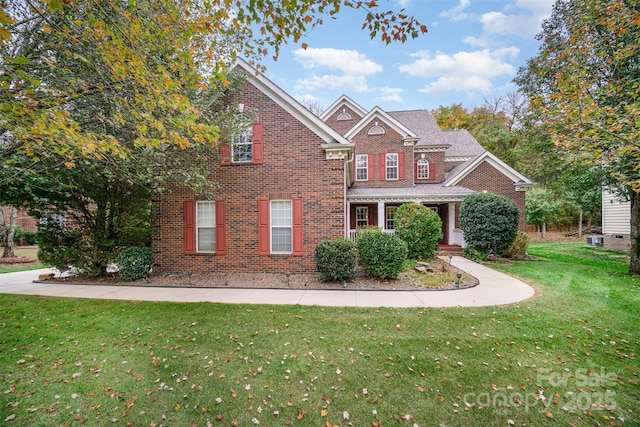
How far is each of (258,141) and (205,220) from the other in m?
3.30

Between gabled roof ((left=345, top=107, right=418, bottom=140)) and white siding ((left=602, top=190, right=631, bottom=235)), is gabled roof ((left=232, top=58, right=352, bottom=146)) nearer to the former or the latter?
gabled roof ((left=345, top=107, right=418, bottom=140))

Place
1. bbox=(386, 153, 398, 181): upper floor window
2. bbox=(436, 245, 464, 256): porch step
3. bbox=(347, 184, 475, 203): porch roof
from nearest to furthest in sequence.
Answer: bbox=(436, 245, 464, 256): porch step < bbox=(347, 184, 475, 203): porch roof < bbox=(386, 153, 398, 181): upper floor window

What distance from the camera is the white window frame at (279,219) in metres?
8.60

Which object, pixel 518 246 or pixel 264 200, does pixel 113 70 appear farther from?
pixel 518 246

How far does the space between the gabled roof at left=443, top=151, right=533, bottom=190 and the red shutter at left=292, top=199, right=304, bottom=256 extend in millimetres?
10772

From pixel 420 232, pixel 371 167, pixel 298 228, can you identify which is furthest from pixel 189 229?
pixel 371 167

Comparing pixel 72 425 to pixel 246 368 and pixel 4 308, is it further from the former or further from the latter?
pixel 4 308

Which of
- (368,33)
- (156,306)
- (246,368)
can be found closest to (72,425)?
(246,368)

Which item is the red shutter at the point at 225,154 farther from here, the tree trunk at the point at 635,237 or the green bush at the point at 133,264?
the tree trunk at the point at 635,237

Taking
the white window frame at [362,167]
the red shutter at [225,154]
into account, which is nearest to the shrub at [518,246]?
the white window frame at [362,167]

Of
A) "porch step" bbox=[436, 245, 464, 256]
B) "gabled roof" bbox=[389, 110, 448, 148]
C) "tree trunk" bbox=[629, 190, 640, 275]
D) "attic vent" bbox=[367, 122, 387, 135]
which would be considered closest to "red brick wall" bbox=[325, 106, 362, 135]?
"attic vent" bbox=[367, 122, 387, 135]

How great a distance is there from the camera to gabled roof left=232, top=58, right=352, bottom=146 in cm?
829

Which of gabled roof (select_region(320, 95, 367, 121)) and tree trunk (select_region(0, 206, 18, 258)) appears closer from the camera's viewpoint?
tree trunk (select_region(0, 206, 18, 258))

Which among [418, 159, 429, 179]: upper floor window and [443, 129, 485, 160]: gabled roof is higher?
[443, 129, 485, 160]: gabled roof
